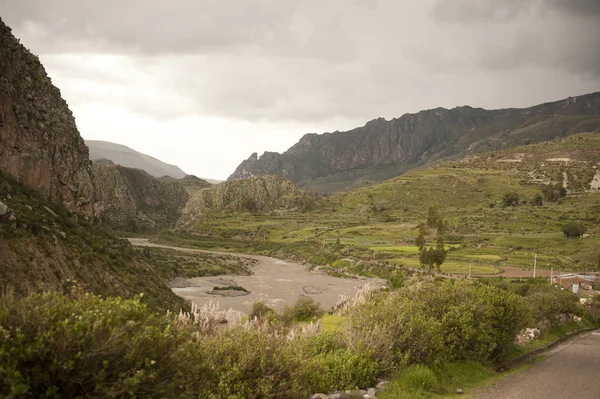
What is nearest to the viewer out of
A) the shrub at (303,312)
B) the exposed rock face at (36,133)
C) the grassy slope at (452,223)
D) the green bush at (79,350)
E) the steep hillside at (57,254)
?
the green bush at (79,350)

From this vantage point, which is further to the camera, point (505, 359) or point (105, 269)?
point (105, 269)

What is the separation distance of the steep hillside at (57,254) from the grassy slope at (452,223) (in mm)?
55804

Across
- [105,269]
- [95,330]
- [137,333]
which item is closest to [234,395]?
[137,333]

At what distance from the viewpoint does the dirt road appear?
48.3 ft

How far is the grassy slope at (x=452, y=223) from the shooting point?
86938 millimetres

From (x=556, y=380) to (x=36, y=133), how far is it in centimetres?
4416

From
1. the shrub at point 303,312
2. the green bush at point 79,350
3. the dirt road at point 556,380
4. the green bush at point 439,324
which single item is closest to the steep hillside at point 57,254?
the shrub at point 303,312

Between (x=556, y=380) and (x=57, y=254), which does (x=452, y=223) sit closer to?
(x=556, y=380)

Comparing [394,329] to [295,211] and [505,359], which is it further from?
[295,211]

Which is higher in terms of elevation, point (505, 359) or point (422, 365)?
point (422, 365)

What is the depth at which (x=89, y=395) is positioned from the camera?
6.17 meters

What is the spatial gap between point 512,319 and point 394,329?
8021 millimetres

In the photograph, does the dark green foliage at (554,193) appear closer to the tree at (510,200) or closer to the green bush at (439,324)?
the tree at (510,200)

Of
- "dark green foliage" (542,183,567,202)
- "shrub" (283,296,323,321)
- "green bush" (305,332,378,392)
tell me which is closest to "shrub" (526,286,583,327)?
"shrub" (283,296,323,321)
